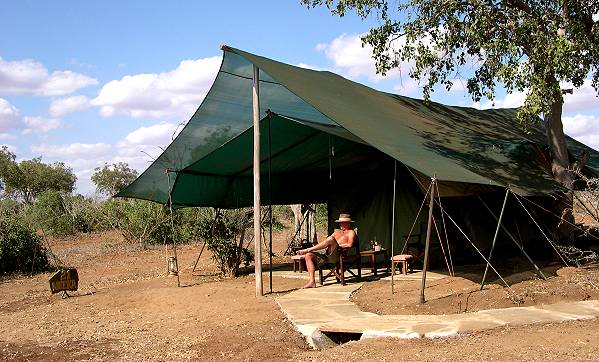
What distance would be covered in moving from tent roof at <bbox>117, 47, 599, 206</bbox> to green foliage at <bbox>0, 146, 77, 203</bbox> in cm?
2546

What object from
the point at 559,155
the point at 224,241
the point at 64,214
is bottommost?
the point at 224,241

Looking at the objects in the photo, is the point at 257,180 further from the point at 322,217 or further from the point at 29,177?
the point at 29,177

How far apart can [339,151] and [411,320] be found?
4747 mm

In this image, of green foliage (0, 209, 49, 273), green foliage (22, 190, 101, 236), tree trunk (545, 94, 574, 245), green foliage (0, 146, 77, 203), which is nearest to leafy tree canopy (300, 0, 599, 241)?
tree trunk (545, 94, 574, 245)

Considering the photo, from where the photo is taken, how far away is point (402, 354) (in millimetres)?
4129

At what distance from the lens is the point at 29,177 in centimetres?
3434

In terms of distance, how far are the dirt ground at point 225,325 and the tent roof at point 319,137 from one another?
1.42 metres

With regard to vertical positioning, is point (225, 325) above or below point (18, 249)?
below

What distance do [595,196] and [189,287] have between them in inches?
210

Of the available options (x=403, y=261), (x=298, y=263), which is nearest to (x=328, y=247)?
(x=403, y=261)

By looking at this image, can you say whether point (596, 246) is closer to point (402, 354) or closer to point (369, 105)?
point (369, 105)

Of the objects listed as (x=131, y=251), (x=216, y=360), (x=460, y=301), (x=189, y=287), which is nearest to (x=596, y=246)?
(x=460, y=301)

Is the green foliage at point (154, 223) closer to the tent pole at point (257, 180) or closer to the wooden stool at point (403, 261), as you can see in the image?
the wooden stool at point (403, 261)

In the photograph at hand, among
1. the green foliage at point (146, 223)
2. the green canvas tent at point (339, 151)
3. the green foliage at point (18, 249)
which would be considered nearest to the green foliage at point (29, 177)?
the green foliage at point (146, 223)
